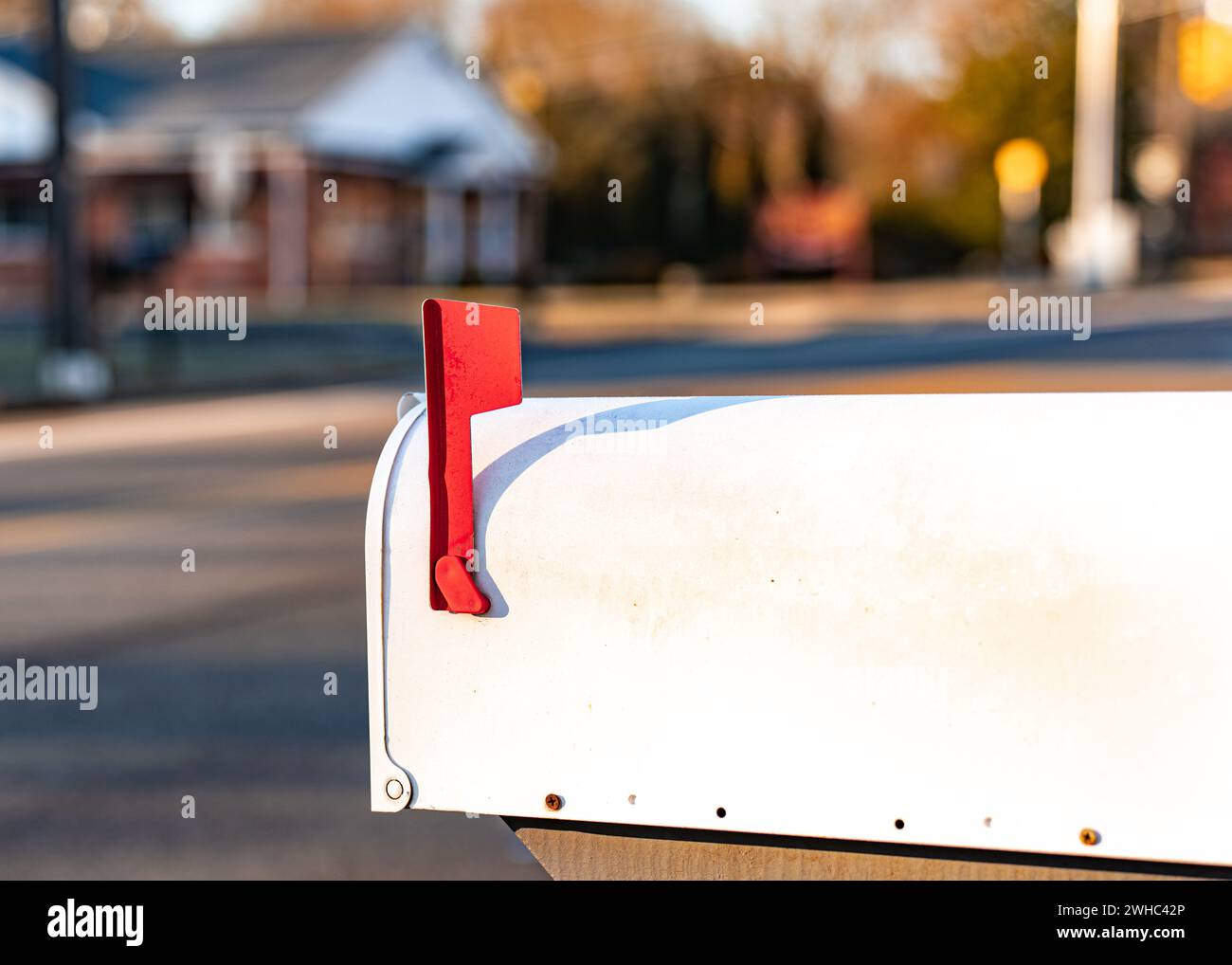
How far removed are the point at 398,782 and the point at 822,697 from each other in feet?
2.37

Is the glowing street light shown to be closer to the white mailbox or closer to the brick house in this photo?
the brick house

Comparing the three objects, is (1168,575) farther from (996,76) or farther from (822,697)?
(996,76)

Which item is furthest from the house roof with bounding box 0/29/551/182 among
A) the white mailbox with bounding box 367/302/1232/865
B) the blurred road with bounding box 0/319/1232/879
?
the white mailbox with bounding box 367/302/1232/865

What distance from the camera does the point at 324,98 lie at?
4284cm

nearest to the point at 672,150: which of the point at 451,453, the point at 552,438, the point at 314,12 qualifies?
the point at 314,12

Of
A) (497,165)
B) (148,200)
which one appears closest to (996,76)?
(497,165)

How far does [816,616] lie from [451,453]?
65 centimetres

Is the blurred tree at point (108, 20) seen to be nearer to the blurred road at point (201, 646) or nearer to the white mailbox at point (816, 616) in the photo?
the blurred road at point (201, 646)

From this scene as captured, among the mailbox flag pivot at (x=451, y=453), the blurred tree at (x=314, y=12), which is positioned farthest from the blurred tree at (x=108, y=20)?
the mailbox flag pivot at (x=451, y=453)

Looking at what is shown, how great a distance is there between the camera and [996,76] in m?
49.4

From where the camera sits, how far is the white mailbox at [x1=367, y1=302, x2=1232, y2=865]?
254 centimetres
